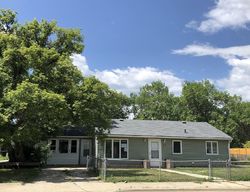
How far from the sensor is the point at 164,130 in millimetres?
37062

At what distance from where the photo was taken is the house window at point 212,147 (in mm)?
36844

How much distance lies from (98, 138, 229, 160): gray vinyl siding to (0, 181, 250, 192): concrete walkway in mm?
13245

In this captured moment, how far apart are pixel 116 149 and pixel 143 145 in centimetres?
251

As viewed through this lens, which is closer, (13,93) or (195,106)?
(13,93)

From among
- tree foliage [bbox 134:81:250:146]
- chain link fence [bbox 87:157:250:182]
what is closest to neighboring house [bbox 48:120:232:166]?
chain link fence [bbox 87:157:250:182]

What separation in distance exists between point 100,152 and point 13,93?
14.6 meters

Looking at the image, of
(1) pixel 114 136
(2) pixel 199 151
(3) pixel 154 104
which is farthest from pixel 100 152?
(3) pixel 154 104

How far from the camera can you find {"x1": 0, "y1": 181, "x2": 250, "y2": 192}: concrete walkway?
1845 cm

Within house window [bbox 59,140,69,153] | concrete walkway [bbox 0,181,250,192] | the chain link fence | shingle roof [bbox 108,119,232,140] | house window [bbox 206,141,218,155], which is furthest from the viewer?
house window [bbox 206,141,218,155]

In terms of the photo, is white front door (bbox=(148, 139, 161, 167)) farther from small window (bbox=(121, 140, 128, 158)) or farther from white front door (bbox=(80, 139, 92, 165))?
white front door (bbox=(80, 139, 92, 165))

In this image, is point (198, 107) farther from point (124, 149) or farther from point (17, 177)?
point (17, 177)

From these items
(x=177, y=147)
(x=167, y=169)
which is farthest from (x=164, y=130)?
(x=167, y=169)

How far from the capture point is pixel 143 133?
1382 inches

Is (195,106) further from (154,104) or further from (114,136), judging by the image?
(114,136)
